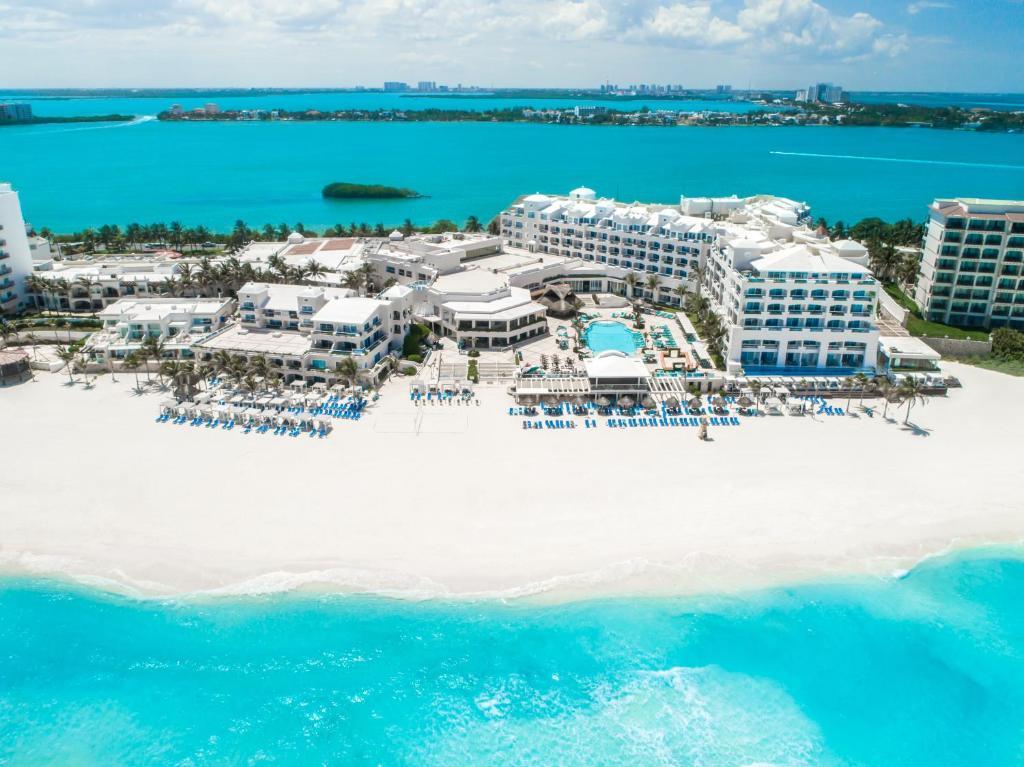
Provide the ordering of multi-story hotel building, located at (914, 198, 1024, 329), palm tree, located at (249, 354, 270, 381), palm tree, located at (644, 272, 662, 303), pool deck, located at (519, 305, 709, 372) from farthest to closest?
1. palm tree, located at (644, 272, 662, 303)
2. multi-story hotel building, located at (914, 198, 1024, 329)
3. pool deck, located at (519, 305, 709, 372)
4. palm tree, located at (249, 354, 270, 381)

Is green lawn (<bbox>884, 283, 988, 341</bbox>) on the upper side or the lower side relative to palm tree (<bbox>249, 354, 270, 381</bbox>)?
lower

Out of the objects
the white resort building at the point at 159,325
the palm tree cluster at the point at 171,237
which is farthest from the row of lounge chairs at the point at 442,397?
the palm tree cluster at the point at 171,237

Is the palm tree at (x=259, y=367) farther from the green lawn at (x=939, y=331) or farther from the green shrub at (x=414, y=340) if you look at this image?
the green lawn at (x=939, y=331)

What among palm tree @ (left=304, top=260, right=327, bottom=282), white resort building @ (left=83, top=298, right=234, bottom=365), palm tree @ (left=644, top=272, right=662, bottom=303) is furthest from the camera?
palm tree @ (left=644, top=272, right=662, bottom=303)

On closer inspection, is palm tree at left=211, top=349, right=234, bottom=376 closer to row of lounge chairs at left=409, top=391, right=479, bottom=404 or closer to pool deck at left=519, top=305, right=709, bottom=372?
row of lounge chairs at left=409, top=391, right=479, bottom=404

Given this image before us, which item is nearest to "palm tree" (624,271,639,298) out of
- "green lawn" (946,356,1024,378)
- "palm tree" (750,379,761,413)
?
"palm tree" (750,379,761,413)

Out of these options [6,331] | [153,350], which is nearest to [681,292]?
[153,350]

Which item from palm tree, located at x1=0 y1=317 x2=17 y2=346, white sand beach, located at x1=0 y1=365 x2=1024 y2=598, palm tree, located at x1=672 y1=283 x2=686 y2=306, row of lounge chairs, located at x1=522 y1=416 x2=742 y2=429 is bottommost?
white sand beach, located at x1=0 y1=365 x2=1024 y2=598
